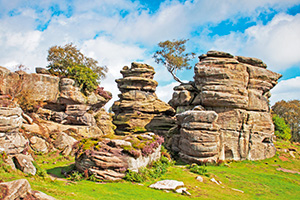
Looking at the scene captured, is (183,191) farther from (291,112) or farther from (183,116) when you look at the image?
(291,112)

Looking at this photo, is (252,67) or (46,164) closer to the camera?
(46,164)

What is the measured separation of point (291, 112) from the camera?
4772cm

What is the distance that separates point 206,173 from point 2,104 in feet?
53.9

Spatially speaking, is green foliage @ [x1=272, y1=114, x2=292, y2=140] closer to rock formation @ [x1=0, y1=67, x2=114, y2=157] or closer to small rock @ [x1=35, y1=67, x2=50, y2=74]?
rock formation @ [x1=0, y1=67, x2=114, y2=157]

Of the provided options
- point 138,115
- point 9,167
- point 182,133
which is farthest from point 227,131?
point 9,167

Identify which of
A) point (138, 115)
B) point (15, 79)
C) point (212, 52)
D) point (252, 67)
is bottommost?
point (138, 115)

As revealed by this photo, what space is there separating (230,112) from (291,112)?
33.9m

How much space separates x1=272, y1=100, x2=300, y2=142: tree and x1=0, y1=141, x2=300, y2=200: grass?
30.8 metres

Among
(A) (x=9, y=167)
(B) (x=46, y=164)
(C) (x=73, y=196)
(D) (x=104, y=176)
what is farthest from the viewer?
(B) (x=46, y=164)

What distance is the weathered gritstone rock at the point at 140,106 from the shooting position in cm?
3059

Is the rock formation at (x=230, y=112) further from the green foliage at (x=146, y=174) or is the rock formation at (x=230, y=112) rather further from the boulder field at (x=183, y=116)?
the green foliage at (x=146, y=174)

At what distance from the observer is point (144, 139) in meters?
17.1

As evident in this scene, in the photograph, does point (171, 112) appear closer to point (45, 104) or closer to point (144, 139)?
point (144, 139)

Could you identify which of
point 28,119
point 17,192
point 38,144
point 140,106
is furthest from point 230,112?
point 17,192
